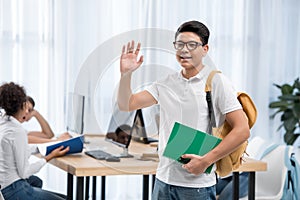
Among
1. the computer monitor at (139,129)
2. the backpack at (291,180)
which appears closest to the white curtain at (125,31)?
the computer monitor at (139,129)

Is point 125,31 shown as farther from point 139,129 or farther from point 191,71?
point 191,71

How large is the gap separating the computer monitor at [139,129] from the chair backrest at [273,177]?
829 mm

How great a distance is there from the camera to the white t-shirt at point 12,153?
319 centimetres

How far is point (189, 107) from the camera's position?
218cm

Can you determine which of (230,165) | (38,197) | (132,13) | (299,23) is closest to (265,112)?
(299,23)

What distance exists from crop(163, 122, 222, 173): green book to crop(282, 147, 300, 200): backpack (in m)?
1.81

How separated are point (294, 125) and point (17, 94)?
294 cm

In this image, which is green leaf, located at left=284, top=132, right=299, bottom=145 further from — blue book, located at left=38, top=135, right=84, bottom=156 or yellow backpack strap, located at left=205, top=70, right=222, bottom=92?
yellow backpack strap, located at left=205, top=70, right=222, bottom=92

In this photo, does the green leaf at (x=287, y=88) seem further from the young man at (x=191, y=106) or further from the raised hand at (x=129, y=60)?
the raised hand at (x=129, y=60)

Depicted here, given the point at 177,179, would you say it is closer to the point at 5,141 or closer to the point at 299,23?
the point at 5,141

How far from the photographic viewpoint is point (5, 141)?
3191 mm

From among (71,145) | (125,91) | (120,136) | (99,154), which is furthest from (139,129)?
(125,91)

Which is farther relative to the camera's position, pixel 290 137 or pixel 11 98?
pixel 290 137

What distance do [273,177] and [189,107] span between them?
2.00 m
